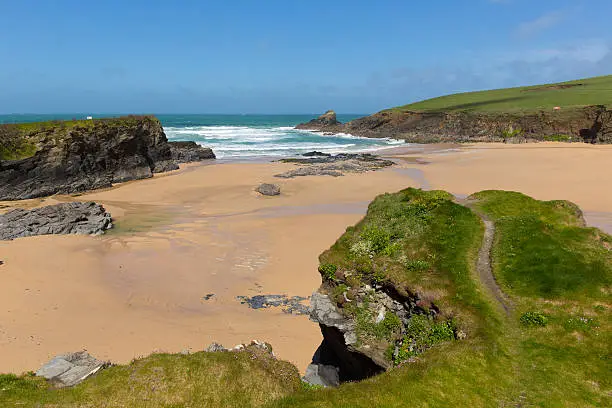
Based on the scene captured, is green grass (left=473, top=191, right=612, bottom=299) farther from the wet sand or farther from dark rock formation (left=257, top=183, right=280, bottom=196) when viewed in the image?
dark rock formation (left=257, top=183, right=280, bottom=196)

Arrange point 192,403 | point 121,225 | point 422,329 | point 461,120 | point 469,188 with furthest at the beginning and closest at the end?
point 461,120
point 469,188
point 121,225
point 422,329
point 192,403

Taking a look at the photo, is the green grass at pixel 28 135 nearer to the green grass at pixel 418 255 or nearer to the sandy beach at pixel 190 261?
the sandy beach at pixel 190 261

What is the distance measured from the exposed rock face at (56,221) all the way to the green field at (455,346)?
20845mm

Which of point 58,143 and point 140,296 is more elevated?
point 58,143

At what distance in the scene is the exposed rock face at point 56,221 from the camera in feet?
85.8

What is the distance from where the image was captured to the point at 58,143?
40.4m

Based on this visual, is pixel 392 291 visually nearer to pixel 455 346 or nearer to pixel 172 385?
pixel 455 346

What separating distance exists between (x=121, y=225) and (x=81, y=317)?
14.0 meters

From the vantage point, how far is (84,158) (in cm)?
4266

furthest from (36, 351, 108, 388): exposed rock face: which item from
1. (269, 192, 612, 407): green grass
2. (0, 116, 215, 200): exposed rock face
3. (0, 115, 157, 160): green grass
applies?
(0, 115, 157, 160): green grass

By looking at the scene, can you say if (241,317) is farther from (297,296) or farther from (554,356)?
(554,356)

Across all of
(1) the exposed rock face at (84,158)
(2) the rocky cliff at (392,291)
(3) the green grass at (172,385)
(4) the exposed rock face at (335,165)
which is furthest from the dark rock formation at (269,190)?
(3) the green grass at (172,385)

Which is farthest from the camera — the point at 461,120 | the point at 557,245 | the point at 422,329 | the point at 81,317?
the point at 461,120

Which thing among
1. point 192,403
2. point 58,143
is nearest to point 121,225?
point 58,143
